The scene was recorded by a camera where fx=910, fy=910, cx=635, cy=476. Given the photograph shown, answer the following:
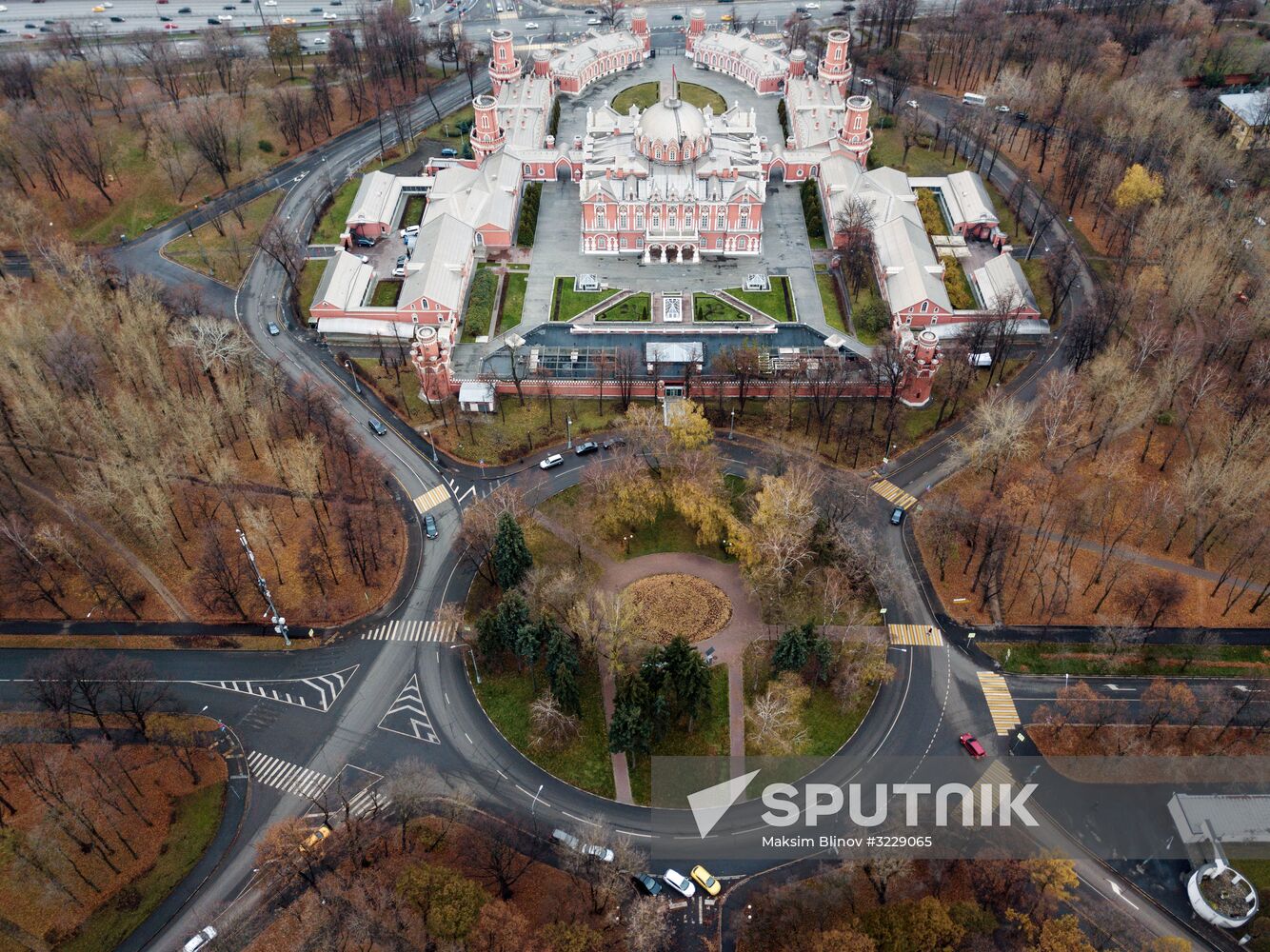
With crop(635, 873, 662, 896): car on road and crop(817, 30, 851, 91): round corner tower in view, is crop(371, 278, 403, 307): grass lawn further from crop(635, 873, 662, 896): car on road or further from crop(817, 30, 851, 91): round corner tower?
crop(817, 30, 851, 91): round corner tower

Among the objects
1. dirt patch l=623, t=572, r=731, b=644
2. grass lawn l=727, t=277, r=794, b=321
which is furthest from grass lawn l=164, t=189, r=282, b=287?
dirt patch l=623, t=572, r=731, b=644

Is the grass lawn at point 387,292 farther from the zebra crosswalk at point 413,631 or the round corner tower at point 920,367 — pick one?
the round corner tower at point 920,367

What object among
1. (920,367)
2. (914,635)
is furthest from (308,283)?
(914,635)

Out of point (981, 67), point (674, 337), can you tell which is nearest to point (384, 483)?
point (674, 337)

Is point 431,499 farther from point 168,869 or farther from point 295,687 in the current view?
point 168,869

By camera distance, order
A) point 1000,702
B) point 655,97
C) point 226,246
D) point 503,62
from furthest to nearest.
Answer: point 655,97, point 503,62, point 226,246, point 1000,702

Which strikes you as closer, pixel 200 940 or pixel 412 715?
pixel 200 940
